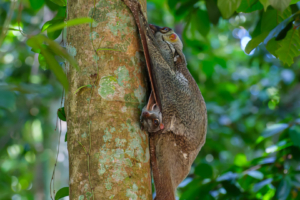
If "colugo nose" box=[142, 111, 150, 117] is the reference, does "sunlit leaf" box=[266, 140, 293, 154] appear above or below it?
below

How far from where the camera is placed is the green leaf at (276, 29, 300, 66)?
1996mm

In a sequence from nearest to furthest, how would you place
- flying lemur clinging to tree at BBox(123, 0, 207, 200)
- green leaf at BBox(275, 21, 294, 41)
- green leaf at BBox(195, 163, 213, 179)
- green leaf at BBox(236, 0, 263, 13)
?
green leaf at BBox(275, 21, 294, 41)
flying lemur clinging to tree at BBox(123, 0, 207, 200)
green leaf at BBox(236, 0, 263, 13)
green leaf at BBox(195, 163, 213, 179)

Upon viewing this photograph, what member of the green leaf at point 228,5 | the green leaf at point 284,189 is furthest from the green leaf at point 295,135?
the green leaf at point 228,5

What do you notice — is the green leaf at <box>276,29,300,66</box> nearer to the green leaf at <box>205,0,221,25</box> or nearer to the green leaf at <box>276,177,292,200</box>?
the green leaf at <box>205,0,221,25</box>

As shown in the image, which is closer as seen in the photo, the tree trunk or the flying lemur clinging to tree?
the tree trunk

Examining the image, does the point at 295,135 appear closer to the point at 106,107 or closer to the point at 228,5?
the point at 228,5

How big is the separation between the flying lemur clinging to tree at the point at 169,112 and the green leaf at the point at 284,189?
0.98 meters

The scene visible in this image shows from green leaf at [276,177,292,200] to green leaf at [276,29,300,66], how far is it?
1389 mm

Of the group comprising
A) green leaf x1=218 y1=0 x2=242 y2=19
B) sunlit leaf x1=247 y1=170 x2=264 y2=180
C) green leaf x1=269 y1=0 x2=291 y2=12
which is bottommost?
sunlit leaf x1=247 y1=170 x2=264 y2=180

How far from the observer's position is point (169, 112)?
2.31 meters

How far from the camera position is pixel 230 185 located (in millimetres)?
3084

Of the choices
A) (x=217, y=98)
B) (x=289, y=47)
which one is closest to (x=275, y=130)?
(x=289, y=47)

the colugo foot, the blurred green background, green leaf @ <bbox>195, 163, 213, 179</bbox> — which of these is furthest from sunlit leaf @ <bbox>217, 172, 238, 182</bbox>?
the colugo foot

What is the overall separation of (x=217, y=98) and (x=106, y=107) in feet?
16.2
